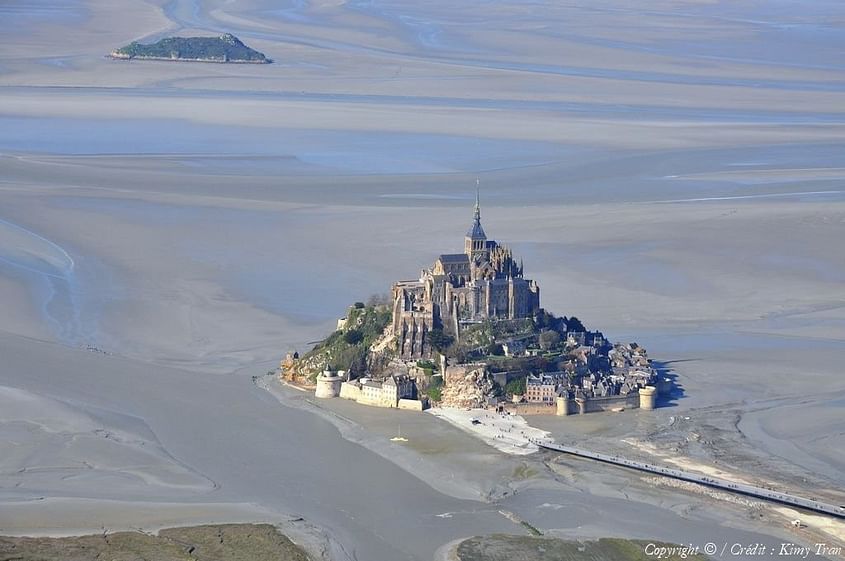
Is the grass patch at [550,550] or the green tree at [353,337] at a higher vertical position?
the green tree at [353,337]

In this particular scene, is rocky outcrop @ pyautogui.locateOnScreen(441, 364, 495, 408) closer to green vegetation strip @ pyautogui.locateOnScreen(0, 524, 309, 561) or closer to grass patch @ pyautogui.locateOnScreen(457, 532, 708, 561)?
grass patch @ pyautogui.locateOnScreen(457, 532, 708, 561)

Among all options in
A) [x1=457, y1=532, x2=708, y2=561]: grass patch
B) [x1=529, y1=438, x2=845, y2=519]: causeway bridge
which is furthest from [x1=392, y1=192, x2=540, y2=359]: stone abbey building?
[x1=457, y1=532, x2=708, y2=561]: grass patch

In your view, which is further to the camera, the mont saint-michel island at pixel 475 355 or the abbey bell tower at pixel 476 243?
the abbey bell tower at pixel 476 243

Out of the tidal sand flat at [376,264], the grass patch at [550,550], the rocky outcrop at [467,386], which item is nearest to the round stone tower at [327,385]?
the tidal sand flat at [376,264]

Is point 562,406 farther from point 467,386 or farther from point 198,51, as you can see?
point 198,51

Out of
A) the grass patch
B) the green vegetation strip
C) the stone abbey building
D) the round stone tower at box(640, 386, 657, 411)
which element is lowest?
the green vegetation strip

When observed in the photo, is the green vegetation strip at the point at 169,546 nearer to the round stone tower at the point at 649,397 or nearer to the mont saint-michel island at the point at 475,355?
the mont saint-michel island at the point at 475,355
